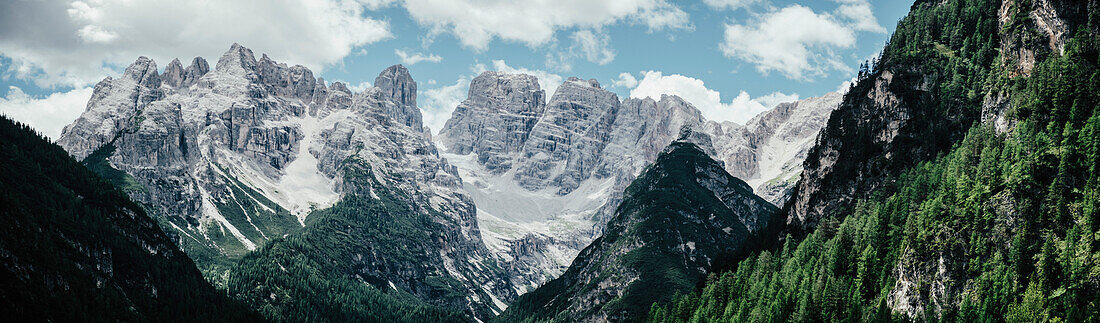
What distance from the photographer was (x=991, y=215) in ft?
429

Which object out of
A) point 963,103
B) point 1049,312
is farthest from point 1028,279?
point 963,103

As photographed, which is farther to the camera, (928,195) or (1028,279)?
(928,195)

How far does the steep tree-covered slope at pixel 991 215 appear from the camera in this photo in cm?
11850

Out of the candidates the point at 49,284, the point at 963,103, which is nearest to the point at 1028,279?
the point at 963,103

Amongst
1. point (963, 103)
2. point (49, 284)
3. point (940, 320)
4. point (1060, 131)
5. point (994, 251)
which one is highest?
point (963, 103)

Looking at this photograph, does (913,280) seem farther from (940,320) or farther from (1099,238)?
(1099,238)

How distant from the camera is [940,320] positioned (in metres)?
128

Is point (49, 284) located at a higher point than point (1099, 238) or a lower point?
lower

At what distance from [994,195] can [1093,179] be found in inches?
556

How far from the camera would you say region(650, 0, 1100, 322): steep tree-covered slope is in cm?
11850

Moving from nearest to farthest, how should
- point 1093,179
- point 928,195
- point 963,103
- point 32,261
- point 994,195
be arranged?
1. point 1093,179
2. point 994,195
3. point 928,195
4. point 32,261
5. point 963,103

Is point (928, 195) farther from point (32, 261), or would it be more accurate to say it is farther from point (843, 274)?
point (32, 261)

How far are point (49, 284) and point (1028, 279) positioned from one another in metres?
175

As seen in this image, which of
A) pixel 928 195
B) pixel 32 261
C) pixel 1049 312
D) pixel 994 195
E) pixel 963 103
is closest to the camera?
pixel 1049 312
